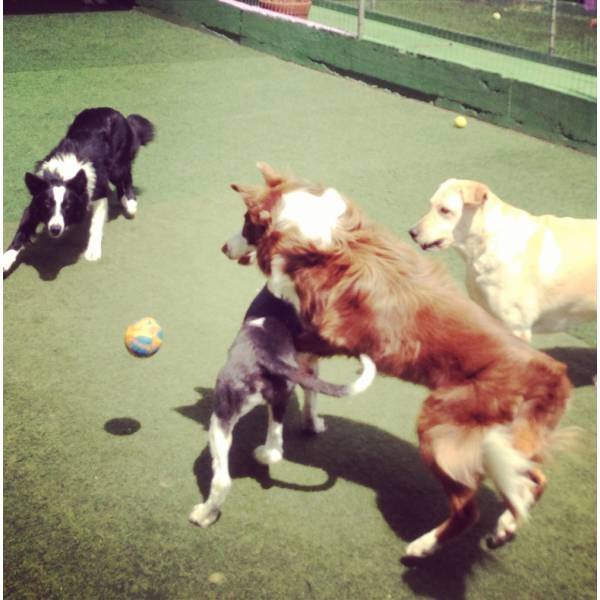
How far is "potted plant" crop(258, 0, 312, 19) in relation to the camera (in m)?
12.6

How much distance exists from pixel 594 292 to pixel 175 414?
8.27ft

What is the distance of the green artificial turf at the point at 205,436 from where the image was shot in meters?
3.28

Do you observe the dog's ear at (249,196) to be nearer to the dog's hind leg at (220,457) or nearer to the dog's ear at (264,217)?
the dog's ear at (264,217)

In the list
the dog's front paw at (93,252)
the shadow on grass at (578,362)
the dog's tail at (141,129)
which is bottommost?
the shadow on grass at (578,362)

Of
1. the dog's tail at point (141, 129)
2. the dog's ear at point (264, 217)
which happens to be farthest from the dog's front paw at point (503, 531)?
the dog's tail at point (141, 129)

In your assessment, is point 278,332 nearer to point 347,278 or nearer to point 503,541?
point 347,278

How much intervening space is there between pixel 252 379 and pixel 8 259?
125 inches

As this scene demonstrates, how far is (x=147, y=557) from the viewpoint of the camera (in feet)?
10.8

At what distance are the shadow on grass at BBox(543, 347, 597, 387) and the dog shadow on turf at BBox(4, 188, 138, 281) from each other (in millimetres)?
3626

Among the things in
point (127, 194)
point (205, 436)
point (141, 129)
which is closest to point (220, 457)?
point (205, 436)

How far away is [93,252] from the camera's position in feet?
19.5

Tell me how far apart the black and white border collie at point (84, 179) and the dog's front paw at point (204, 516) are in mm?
2982

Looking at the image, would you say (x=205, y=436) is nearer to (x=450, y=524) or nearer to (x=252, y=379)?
(x=252, y=379)

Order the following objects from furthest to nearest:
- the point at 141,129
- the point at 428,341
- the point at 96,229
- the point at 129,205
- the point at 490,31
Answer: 1. the point at 490,31
2. the point at 141,129
3. the point at 129,205
4. the point at 96,229
5. the point at 428,341
